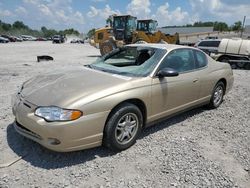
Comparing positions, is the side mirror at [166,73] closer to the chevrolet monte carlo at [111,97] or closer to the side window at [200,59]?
the chevrolet monte carlo at [111,97]

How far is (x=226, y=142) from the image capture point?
13.4 ft

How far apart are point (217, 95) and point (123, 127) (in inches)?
120

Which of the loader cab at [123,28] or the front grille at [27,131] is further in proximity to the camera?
the loader cab at [123,28]

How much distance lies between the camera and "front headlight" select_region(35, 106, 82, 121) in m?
3.02

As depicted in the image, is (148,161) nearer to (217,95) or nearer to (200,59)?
(200,59)

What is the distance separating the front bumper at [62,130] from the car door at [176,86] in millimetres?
1092

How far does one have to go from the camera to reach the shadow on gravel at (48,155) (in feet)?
10.7

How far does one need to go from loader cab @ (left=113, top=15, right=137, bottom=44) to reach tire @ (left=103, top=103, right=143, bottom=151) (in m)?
16.3

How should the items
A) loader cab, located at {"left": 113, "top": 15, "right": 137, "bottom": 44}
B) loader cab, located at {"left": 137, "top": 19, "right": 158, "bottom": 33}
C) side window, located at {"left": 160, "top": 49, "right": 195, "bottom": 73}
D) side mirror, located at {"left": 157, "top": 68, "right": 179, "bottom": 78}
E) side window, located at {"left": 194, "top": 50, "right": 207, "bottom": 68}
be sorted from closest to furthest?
side mirror, located at {"left": 157, "top": 68, "right": 179, "bottom": 78}
side window, located at {"left": 160, "top": 49, "right": 195, "bottom": 73}
side window, located at {"left": 194, "top": 50, "right": 207, "bottom": 68}
loader cab, located at {"left": 113, "top": 15, "right": 137, "bottom": 44}
loader cab, located at {"left": 137, "top": 19, "right": 158, "bottom": 33}

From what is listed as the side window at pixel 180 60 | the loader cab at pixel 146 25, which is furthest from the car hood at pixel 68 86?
the loader cab at pixel 146 25

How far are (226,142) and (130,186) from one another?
2.01 meters

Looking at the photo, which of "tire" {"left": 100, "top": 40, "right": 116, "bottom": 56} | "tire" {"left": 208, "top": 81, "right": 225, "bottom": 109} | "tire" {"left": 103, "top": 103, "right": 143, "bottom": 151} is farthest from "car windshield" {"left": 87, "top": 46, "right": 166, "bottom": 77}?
"tire" {"left": 100, "top": 40, "right": 116, "bottom": 56}

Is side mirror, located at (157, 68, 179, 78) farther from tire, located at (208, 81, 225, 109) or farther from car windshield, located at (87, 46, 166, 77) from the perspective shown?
tire, located at (208, 81, 225, 109)

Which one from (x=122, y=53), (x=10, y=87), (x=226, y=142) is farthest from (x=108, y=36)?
(x=226, y=142)
